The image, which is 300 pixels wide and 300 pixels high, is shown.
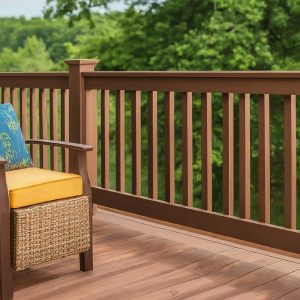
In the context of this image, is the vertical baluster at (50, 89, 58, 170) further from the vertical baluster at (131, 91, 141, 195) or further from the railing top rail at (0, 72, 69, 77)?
the vertical baluster at (131, 91, 141, 195)

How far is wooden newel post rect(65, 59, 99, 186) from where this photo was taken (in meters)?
4.51

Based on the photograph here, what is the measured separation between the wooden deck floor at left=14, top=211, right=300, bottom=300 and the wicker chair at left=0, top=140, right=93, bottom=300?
14 cm

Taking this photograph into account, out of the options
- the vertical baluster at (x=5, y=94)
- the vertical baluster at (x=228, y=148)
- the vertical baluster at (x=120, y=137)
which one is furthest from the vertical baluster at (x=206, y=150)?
the vertical baluster at (x=5, y=94)

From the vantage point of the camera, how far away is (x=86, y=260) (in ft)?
11.2

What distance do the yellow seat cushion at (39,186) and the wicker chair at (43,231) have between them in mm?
27

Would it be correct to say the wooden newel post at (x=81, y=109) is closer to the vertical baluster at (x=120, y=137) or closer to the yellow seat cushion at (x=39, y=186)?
the vertical baluster at (x=120, y=137)

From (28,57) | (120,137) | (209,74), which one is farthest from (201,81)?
(28,57)

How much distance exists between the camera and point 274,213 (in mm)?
12062

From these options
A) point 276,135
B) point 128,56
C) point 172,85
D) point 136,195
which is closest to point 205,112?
point 172,85

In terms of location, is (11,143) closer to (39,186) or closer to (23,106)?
(39,186)

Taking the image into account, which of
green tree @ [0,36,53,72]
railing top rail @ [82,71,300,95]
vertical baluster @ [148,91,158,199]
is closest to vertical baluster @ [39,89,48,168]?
railing top rail @ [82,71,300,95]

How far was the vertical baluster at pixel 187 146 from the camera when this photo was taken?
389 cm

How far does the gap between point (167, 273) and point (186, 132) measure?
886 millimetres

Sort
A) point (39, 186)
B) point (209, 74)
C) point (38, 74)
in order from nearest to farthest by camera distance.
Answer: point (39, 186), point (209, 74), point (38, 74)
